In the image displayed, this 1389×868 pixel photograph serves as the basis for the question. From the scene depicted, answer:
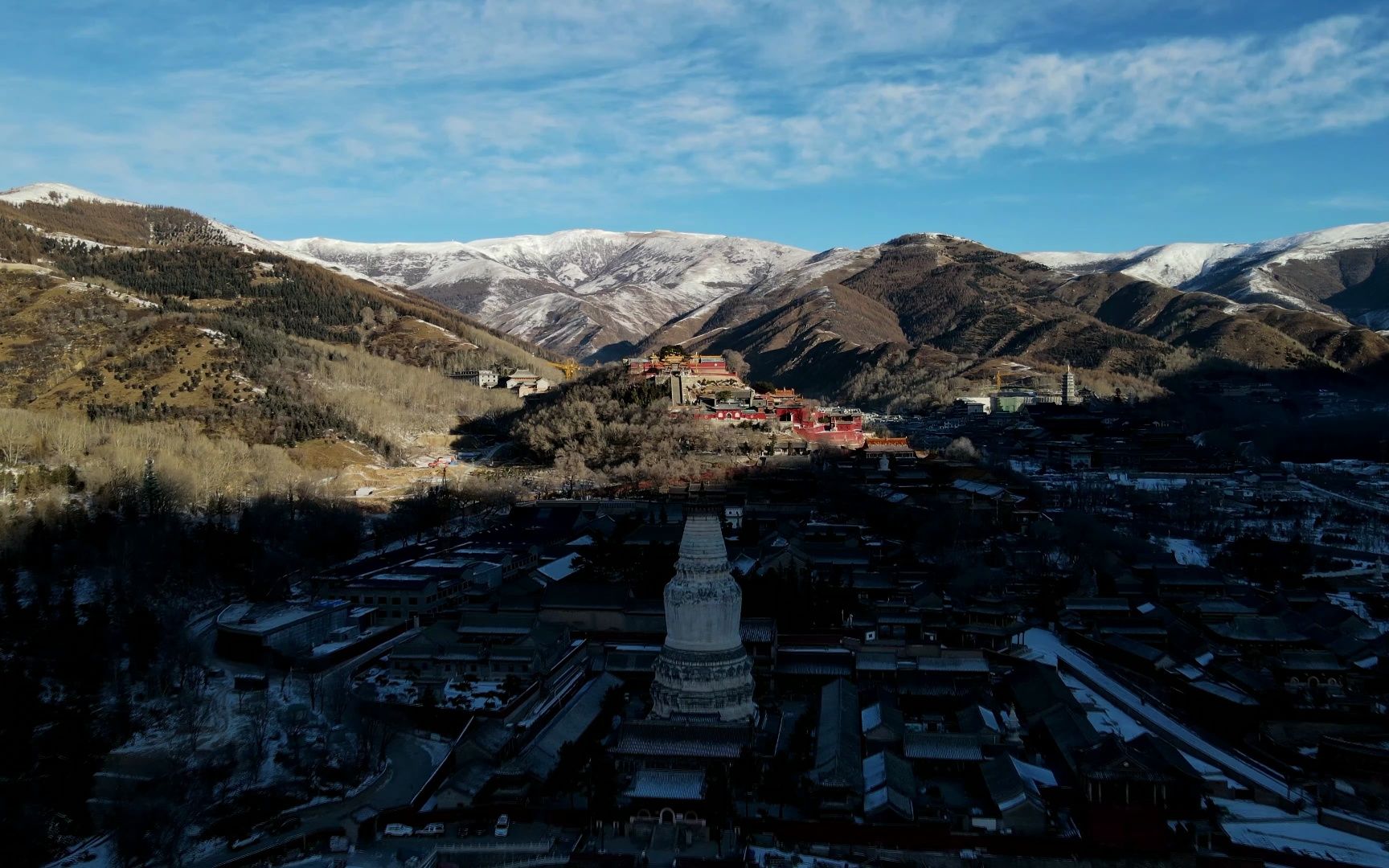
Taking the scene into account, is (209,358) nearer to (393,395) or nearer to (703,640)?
(393,395)

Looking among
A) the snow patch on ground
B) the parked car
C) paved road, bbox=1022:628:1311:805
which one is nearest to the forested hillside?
the parked car

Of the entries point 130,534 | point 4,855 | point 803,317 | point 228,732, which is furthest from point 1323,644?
point 803,317

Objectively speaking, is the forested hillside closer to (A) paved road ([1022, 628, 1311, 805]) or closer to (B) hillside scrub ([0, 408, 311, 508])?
(B) hillside scrub ([0, 408, 311, 508])

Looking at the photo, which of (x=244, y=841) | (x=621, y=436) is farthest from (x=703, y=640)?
(x=621, y=436)

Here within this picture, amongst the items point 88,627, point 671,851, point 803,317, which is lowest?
point 671,851

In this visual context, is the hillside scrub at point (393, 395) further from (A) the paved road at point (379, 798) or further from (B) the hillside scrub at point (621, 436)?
(A) the paved road at point (379, 798)

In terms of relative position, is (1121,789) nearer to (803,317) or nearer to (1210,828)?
(1210,828)
